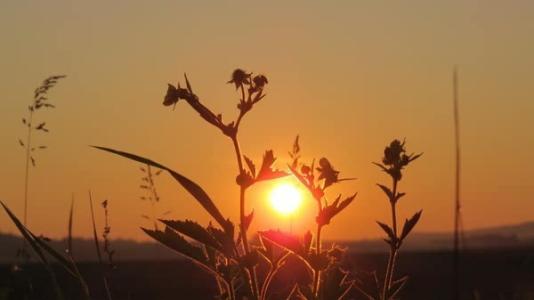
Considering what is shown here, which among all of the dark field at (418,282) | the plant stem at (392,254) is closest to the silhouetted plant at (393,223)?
the plant stem at (392,254)

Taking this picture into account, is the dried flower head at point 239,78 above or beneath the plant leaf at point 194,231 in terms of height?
above

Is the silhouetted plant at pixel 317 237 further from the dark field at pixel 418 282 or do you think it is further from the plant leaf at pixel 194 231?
the dark field at pixel 418 282

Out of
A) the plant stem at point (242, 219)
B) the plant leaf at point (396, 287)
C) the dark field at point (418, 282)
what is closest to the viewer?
the plant stem at point (242, 219)

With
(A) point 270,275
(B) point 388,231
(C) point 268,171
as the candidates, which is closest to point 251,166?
(C) point 268,171

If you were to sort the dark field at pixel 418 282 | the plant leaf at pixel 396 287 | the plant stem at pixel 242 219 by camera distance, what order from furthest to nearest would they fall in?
the dark field at pixel 418 282, the plant leaf at pixel 396 287, the plant stem at pixel 242 219

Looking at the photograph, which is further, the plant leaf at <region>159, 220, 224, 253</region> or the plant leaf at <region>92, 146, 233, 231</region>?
the plant leaf at <region>159, 220, 224, 253</region>

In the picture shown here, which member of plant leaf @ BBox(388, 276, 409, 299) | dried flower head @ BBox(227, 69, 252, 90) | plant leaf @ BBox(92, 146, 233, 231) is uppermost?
dried flower head @ BBox(227, 69, 252, 90)

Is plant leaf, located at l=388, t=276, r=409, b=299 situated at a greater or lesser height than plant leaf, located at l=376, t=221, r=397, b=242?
lesser

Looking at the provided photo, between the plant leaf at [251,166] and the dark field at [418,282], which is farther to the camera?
the dark field at [418,282]

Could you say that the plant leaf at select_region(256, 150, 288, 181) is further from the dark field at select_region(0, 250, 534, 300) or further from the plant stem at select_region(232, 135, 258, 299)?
the dark field at select_region(0, 250, 534, 300)

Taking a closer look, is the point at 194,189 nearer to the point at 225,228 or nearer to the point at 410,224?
the point at 225,228

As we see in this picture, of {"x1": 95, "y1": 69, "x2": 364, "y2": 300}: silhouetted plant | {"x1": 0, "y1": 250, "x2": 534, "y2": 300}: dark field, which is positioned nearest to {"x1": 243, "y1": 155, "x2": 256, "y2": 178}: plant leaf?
{"x1": 95, "y1": 69, "x2": 364, "y2": 300}: silhouetted plant

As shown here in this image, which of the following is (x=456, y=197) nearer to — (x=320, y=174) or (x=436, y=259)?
(x=320, y=174)

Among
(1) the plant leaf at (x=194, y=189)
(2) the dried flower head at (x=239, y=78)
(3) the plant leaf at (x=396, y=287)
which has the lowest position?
(3) the plant leaf at (x=396, y=287)
